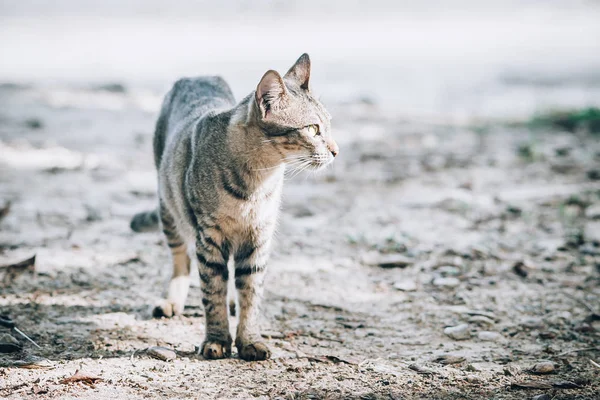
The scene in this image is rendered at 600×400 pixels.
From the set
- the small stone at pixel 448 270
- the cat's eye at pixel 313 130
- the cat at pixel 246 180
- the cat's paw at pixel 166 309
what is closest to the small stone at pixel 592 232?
the small stone at pixel 448 270

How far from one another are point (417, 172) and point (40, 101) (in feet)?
15.2

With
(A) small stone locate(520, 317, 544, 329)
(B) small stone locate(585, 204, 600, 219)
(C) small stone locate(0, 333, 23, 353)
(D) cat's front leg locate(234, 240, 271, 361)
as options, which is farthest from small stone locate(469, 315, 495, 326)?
(C) small stone locate(0, 333, 23, 353)

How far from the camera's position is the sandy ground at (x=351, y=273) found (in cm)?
305

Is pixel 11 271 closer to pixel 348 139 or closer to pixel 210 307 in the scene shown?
pixel 210 307

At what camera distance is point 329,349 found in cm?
342

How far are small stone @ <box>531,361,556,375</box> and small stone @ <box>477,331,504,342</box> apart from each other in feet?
1.28

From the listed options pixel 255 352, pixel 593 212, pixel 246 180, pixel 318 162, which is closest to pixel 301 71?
pixel 318 162

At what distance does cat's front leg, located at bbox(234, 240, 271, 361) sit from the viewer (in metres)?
3.43

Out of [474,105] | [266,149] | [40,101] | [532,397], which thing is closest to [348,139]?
[474,105]

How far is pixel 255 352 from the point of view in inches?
130

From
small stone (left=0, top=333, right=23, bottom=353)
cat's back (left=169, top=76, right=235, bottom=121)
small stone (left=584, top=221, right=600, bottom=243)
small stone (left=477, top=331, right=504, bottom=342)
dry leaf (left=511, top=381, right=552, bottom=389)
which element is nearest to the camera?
dry leaf (left=511, top=381, right=552, bottom=389)

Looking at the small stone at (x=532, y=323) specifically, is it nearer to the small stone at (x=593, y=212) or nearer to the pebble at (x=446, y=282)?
the pebble at (x=446, y=282)

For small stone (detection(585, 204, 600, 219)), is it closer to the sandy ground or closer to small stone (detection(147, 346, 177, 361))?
the sandy ground

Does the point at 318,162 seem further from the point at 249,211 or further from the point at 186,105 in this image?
the point at 186,105
